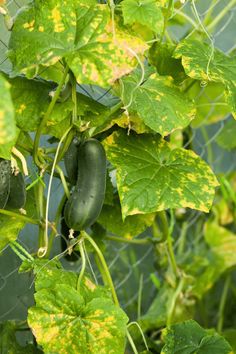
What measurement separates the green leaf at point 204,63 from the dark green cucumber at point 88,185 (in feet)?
0.77

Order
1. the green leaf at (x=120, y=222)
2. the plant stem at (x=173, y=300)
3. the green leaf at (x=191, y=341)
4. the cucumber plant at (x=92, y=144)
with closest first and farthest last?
the cucumber plant at (x=92, y=144) < the green leaf at (x=191, y=341) < the green leaf at (x=120, y=222) < the plant stem at (x=173, y=300)

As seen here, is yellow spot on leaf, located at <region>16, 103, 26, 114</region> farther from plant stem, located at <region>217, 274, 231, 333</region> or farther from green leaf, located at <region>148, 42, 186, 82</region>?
plant stem, located at <region>217, 274, 231, 333</region>

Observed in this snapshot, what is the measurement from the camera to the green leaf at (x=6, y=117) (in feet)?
3.35

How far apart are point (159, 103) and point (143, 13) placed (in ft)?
0.62

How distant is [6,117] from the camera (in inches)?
40.2

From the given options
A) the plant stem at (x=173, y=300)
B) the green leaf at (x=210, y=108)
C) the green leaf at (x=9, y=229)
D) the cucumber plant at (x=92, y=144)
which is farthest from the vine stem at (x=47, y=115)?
the green leaf at (x=210, y=108)

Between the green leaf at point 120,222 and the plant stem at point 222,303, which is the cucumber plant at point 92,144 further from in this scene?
the plant stem at point 222,303

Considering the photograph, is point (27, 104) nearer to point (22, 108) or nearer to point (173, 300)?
Answer: point (22, 108)

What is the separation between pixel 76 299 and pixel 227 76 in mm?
522

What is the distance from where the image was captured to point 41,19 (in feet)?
4.15

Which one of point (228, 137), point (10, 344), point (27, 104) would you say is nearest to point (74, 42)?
point (27, 104)

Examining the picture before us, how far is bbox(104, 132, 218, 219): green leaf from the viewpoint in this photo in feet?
4.54

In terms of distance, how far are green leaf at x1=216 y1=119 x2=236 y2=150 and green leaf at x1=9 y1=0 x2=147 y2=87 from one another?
112 centimetres

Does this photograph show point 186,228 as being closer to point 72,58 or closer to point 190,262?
point 190,262
